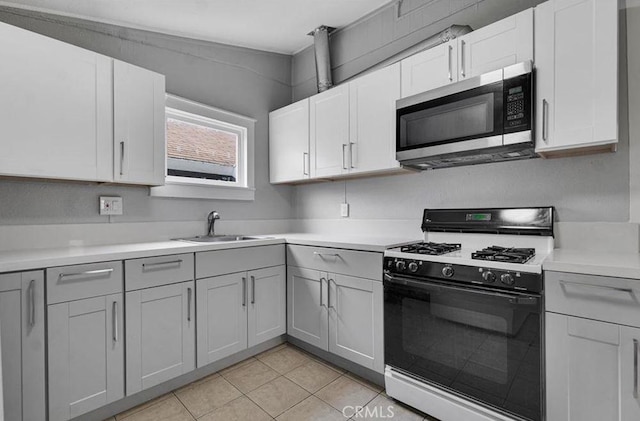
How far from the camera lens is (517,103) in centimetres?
166

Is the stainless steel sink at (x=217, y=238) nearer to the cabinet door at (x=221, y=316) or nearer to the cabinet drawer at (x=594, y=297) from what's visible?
the cabinet door at (x=221, y=316)

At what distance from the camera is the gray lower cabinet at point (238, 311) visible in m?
2.11

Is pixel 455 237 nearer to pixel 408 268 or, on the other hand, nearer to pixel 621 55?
pixel 408 268

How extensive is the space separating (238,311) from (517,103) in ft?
7.17

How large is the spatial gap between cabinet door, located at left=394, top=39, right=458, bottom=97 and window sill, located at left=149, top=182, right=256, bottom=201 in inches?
66.2

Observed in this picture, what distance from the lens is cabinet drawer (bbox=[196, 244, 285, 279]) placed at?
2.10m

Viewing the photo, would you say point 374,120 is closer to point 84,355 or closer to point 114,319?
point 114,319

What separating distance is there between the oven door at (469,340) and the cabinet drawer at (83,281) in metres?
1.53

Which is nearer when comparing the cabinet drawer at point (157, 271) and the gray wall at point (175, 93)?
the cabinet drawer at point (157, 271)

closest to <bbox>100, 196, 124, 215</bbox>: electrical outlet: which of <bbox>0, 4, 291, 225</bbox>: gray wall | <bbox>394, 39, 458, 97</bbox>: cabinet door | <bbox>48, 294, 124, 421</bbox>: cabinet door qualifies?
<bbox>0, 4, 291, 225</bbox>: gray wall

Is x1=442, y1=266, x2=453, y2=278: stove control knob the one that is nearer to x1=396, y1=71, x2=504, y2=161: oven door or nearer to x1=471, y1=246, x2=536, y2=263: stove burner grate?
x1=471, y1=246, x2=536, y2=263: stove burner grate

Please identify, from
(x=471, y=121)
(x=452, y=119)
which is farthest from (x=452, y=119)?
(x=471, y=121)

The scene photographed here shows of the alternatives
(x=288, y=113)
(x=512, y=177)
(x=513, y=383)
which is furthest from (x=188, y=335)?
(x=512, y=177)

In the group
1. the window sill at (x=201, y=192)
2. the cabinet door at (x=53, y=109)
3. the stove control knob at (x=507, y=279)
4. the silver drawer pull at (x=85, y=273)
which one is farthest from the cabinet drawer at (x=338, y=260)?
the cabinet door at (x=53, y=109)
